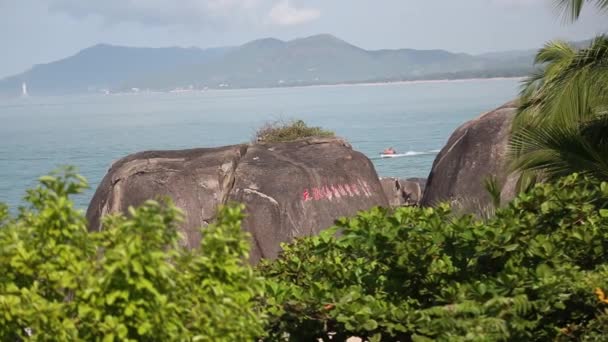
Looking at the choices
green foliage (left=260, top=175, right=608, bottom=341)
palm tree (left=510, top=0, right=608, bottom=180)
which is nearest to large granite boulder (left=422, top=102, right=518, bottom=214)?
palm tree (left=510, top=0, right=608, bottom=180)

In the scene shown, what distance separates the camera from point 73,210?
439cm

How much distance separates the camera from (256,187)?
13.8 meters

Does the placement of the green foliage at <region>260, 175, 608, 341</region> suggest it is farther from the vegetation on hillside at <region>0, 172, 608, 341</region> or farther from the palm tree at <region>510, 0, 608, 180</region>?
the palm tree at <region>510, 0, 608, 180</region>

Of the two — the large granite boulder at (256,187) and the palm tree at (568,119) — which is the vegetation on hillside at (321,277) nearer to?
the palm tree at (568,119)

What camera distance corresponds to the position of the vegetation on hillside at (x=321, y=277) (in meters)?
4.07

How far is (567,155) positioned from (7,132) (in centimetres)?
12311

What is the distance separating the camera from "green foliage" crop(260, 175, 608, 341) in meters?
5.34

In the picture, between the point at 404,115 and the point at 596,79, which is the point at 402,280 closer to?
the point at 596,79

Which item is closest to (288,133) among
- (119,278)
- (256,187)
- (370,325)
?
(256,187)

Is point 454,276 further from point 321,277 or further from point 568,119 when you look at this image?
point 568,119

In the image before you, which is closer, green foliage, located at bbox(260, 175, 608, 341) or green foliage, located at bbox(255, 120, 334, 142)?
green foliage, located at bbox(260, 175, 608, 341)

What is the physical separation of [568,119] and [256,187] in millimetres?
4370

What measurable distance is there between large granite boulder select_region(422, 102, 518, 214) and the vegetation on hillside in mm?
7587

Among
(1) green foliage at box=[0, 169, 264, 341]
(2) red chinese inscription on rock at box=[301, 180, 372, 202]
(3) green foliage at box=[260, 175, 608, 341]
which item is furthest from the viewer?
(2) red chinese inscription on rock at box=[301, 180, 372, 202]
